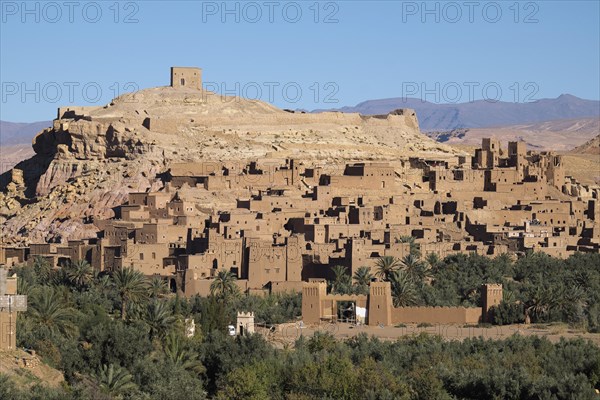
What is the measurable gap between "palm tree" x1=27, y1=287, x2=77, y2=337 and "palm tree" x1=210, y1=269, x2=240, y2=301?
8504mm

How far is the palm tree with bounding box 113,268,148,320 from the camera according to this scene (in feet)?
173

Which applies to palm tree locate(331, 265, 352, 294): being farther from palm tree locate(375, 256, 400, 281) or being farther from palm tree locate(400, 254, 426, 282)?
palm tree locate(400, 254, 426, 282)

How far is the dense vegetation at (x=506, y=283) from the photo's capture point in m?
51.3

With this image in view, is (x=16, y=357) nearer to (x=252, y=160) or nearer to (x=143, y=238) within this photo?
(x=143, y=238)

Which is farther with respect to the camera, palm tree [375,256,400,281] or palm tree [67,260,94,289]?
palm tree [67,260,94,289]

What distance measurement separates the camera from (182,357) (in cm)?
4209

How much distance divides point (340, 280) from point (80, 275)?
863 cm

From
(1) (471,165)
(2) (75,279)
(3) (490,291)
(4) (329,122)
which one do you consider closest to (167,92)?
(4) (329,122)

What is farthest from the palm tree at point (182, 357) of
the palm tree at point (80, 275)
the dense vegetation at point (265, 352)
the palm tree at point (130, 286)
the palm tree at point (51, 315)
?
the palm tree at point (80, 275)

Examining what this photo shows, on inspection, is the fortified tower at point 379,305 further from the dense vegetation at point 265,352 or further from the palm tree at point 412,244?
the palm tree at point 412,244

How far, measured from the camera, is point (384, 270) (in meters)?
56.0

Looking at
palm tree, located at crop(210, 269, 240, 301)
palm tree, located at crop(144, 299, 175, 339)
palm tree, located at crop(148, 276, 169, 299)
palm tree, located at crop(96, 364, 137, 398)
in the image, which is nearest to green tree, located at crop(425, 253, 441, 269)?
palm tree, located at crop(210, 269, 240, 301)

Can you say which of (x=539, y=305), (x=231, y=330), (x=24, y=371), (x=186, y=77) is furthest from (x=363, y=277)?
(x=186, y=77)

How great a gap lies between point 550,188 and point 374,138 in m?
12.5
